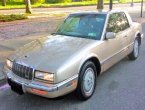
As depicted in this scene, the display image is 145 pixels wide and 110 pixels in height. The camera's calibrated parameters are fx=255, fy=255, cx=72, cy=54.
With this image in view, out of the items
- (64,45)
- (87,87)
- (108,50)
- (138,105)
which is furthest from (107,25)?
(138,105)

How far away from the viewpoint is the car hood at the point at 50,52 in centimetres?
402

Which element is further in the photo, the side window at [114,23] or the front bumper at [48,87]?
the side window at [114,23]

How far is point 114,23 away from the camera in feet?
18.4

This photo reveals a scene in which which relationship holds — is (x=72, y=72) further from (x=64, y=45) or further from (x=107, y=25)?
(x=107, y=25)

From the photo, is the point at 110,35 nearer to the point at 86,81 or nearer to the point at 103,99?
the point at 86,81

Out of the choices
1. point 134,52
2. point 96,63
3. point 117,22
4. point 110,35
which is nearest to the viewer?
point 96,63

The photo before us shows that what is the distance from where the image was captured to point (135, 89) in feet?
16.2

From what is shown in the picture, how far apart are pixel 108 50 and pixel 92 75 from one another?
0.78 m

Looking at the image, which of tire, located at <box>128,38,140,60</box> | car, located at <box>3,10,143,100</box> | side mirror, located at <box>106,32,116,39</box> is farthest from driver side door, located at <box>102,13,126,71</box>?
tire, located at <box>128,38,140,60</box>

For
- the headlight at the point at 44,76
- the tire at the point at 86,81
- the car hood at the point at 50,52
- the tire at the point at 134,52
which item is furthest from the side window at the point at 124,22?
the headlight at the point at 44,76

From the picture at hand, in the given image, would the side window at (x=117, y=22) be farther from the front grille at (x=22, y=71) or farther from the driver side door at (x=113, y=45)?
the front grille at (x=22, y=71)

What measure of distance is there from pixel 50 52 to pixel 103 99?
126 cm

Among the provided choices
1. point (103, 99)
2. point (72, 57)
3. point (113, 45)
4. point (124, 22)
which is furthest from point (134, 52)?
point (72, 57)

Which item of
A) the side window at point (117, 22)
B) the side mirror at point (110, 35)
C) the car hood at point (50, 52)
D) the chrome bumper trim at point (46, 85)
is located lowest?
the chrome bumper trim at point (46, 85)
